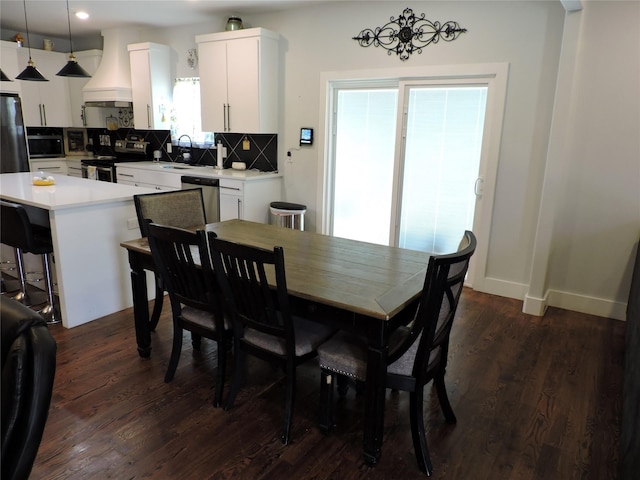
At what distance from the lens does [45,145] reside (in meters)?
6.27

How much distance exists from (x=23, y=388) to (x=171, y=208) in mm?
2161

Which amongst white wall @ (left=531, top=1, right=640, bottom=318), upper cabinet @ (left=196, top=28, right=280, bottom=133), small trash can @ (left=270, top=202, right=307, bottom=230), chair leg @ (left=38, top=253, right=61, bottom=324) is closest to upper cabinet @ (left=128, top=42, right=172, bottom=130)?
upper cabinet @ (left=196, top=28, right=280, bottom=133)

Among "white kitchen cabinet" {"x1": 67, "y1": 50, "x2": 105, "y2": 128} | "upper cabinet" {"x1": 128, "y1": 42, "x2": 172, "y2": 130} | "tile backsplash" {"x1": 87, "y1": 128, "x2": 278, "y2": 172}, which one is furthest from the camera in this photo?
"white kitchen cabinet" {"x1": 67, "y1": 50, "x2": 105, "y2": 128}

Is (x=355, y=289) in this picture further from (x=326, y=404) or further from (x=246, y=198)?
(x=246, y=198)

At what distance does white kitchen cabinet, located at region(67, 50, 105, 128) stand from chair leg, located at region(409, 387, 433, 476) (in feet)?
20.6

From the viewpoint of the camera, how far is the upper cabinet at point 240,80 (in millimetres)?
4555

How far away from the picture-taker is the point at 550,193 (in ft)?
10.9

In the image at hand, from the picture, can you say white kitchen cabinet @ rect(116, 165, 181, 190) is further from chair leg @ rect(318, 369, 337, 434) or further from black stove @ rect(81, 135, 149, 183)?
chair leg @ rect(318, 369, 337, 434)

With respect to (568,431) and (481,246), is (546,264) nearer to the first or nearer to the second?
(481,246)

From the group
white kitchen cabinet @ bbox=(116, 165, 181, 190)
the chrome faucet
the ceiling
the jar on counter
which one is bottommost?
white kitchen cabinet @ bbox=(116, 165, 181, 190)

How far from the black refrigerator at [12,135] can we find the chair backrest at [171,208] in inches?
Answer: 158

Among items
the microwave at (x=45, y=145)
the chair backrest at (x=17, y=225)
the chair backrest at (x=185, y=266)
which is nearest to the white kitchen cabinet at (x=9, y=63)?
the microwave at (x=45, y=145)

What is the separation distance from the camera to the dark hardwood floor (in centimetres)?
185

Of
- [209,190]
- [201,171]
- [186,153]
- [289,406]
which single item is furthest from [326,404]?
[186,153]
